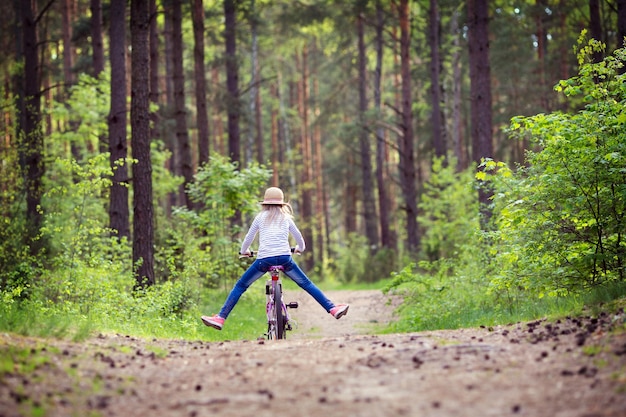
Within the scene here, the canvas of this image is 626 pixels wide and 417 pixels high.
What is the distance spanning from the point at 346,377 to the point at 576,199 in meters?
4.90

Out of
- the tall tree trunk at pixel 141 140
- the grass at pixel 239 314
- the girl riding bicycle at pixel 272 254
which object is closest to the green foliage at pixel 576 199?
the grass at pixel 239 314

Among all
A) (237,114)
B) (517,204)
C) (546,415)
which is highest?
(237,114)

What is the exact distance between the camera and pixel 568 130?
9.55 meters

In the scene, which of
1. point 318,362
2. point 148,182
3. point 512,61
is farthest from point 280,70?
point 318,362

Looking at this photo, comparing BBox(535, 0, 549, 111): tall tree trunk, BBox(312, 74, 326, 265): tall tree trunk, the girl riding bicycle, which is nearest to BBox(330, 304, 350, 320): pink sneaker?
the girl riding bicycle

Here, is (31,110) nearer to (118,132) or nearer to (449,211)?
(118,132)

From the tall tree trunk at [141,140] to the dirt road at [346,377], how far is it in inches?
226

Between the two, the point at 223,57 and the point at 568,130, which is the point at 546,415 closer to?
the point at 568,130

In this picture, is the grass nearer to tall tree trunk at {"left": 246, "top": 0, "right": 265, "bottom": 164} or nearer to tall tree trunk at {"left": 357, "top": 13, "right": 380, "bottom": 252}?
tall tree trunk at {"left": 246, "top": 0, "right": 265, "bottom": 164}

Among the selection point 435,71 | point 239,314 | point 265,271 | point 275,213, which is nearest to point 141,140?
point 239,314

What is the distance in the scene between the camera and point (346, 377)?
6.10m

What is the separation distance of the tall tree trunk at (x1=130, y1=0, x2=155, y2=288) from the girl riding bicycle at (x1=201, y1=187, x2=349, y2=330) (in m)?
→ 4.26

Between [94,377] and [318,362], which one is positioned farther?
[318,362]

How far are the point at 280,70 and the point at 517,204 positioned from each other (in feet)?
118
